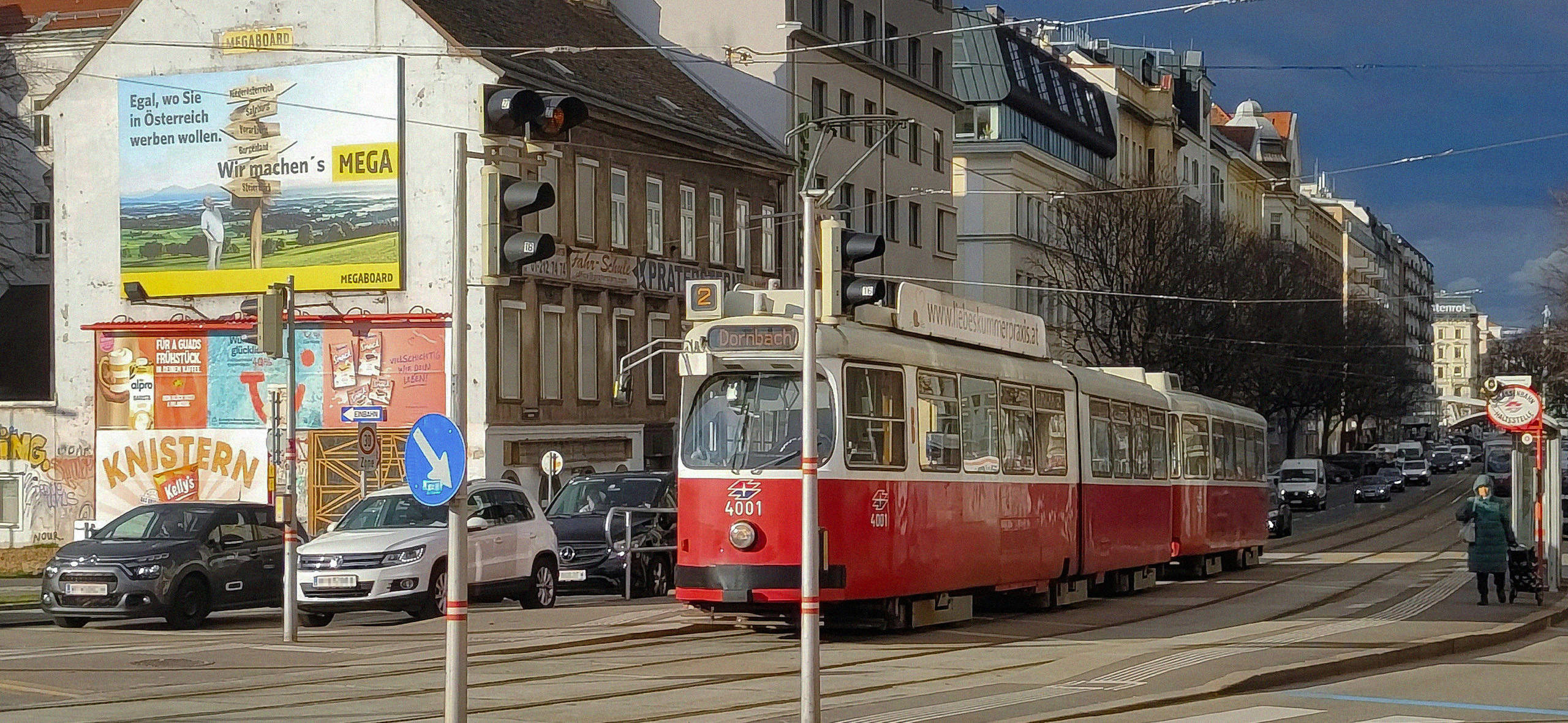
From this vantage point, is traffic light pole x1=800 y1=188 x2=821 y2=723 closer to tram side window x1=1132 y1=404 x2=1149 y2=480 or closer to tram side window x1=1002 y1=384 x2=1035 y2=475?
tram side window x1=1002 y1=384 x2=1035 y2=475

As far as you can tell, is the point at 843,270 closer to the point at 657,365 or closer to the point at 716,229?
the point at 657,365

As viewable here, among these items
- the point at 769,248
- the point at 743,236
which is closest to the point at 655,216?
the point at 743,236

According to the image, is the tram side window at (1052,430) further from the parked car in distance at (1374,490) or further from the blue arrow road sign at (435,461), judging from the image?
the parked car in distance at (1374,490)

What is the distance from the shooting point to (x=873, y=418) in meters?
18.2

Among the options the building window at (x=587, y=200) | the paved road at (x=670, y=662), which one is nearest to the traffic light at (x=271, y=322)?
the paved road at (x=670, y=662)

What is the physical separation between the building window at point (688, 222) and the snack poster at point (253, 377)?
884cm

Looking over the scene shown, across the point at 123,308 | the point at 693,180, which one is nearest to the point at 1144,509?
the point at 693,180

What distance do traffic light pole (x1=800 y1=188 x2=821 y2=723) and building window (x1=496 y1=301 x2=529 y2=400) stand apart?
84.7 feet

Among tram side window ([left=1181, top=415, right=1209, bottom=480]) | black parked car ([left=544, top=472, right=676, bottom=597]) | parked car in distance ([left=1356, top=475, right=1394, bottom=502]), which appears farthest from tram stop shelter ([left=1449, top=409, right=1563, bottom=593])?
parked car in distance ([left=1356, top=475, right=1394, bottom=502])

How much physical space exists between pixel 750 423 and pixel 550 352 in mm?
22502

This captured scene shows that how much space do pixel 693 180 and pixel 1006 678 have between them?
100 feet

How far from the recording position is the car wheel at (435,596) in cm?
2178

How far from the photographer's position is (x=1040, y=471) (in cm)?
2217

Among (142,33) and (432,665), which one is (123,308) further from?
(432,665)
